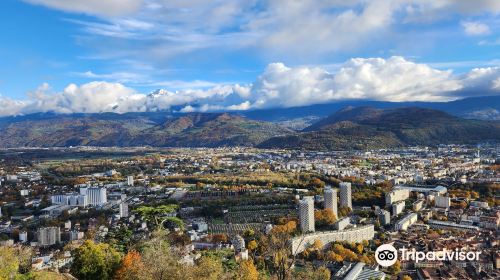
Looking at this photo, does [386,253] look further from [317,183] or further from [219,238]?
[317,183]

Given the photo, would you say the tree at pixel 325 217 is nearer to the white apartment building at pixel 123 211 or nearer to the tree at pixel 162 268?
the white apartment building at pixel 123 211

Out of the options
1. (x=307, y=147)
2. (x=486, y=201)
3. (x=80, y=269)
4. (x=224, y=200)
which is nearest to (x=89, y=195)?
(x=224, y=200)

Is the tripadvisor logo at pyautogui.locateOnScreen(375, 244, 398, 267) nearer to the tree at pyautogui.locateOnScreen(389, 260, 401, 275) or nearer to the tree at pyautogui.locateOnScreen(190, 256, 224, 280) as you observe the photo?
the tree at pyautogui.locateOnScreen(190, 256, 224, 280)

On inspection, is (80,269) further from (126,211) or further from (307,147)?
(307,147)

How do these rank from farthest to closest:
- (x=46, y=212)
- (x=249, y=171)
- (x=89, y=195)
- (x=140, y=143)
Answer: (x=140, y=143)
(x=249, y=171)
(x=89, y=195)
(x=46, y=212)

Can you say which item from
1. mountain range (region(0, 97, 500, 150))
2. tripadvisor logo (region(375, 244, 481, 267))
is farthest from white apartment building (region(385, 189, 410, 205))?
mountain range (region(0, 97, 500, 150))

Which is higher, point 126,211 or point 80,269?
point 80,269
